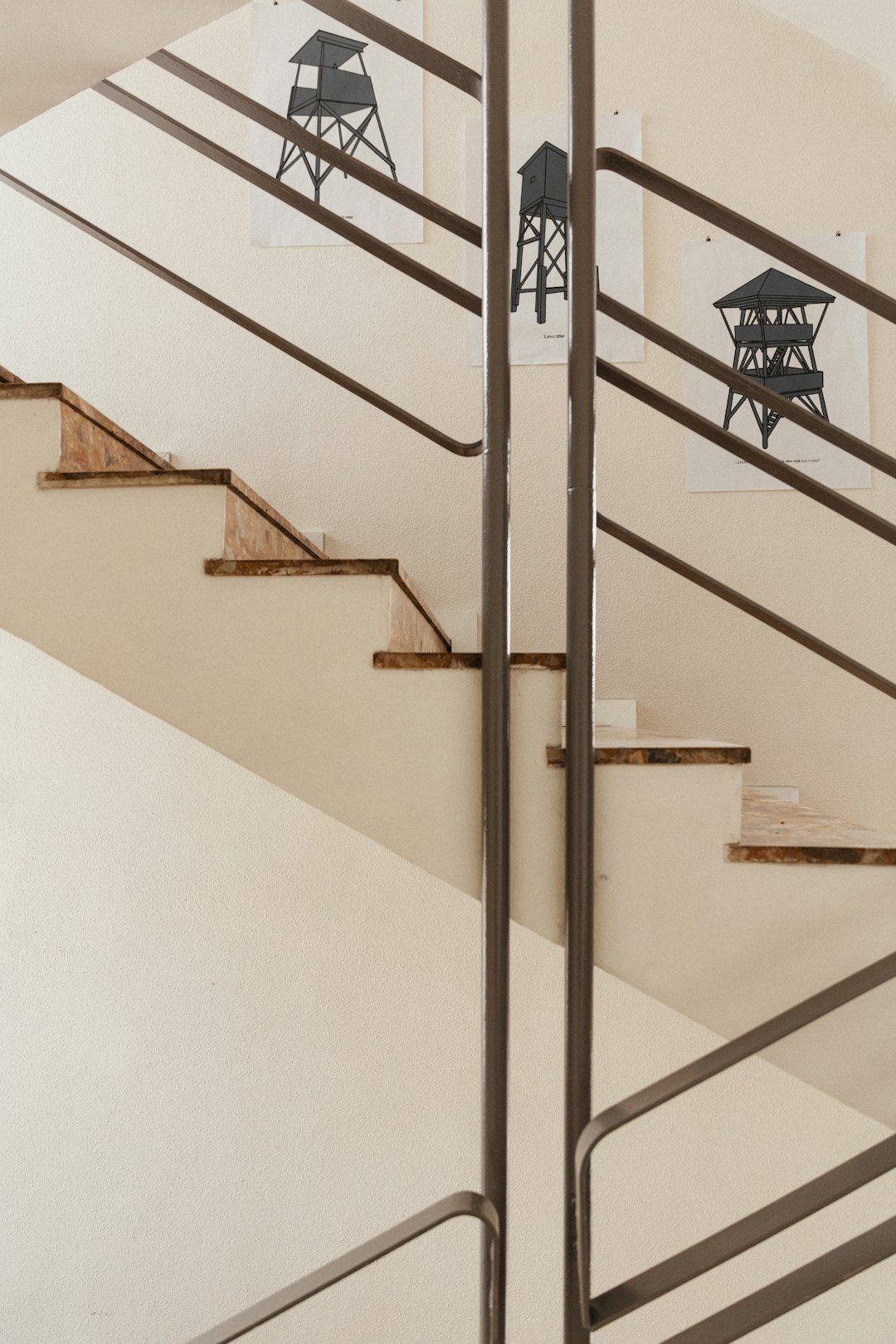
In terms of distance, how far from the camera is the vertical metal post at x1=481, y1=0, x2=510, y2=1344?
135 centimetres

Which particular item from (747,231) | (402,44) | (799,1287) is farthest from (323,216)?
(799,1287)

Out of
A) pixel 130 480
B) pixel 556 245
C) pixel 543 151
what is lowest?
pixel 130 480

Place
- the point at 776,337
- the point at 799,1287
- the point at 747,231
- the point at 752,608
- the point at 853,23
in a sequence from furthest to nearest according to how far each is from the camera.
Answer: the point at 776,337
the point at 853,23
the point at 752,608
the point at 747,231
the point at 799,1287

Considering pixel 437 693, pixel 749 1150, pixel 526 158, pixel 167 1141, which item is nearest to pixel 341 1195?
pixel 167 1141

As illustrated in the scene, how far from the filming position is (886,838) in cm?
147

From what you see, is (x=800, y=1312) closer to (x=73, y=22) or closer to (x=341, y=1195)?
(x=341, y=1195)

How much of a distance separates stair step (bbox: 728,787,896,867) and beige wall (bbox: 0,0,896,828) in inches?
43.5

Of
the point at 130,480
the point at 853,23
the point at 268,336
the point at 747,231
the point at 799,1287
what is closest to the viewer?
the point at 799,1287

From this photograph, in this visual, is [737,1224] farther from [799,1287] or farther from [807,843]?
[807,843]

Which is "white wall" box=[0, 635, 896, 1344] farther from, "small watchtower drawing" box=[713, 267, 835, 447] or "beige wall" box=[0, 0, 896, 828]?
"small watchtower drawing" box=[713, 267, 835, 447]

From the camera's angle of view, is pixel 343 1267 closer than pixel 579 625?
Yes

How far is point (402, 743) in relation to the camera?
1399mm

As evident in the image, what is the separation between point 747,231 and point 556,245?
64.6 inches

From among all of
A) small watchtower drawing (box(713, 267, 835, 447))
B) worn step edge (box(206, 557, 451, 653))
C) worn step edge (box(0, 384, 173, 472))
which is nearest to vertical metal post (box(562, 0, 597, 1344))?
worn step edge (box(206, 557, 451, 653))
